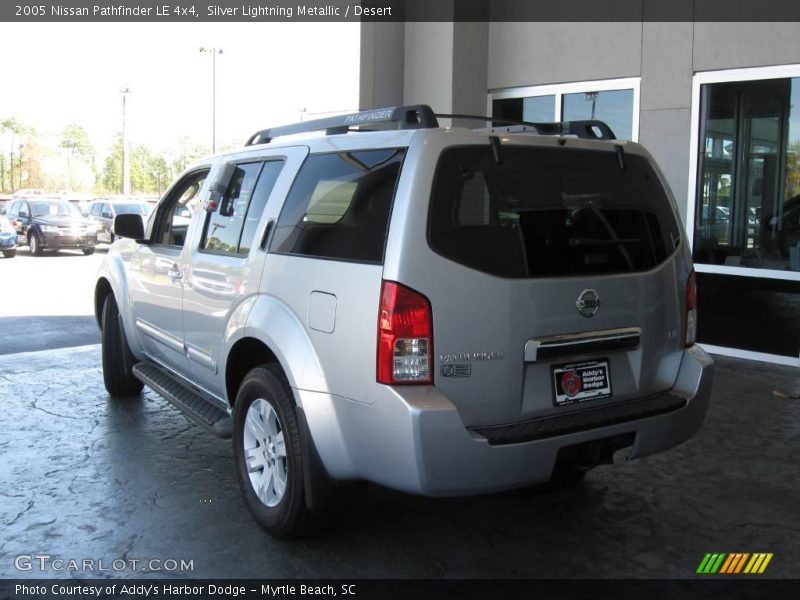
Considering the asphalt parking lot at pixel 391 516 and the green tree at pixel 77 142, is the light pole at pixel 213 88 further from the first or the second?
the green tree at pixel 77 142

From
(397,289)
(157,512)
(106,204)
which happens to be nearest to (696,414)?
(397,289)

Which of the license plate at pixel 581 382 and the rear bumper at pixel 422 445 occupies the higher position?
the license plate at pixel 581 382

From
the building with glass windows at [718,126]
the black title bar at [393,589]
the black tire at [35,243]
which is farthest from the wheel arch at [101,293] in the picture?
the black tire at [35,243]

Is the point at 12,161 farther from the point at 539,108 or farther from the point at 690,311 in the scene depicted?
the point at 690,311

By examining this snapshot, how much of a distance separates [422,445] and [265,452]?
115 cm

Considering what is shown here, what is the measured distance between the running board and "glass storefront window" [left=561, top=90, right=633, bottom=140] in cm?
602

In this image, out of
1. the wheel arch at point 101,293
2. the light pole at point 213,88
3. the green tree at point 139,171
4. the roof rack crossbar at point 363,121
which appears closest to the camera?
the roof rack crossbar at point 363,121

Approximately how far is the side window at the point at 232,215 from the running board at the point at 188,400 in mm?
921

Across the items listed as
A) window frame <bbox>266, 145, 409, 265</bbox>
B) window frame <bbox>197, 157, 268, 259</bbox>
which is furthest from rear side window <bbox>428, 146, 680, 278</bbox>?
window frame <bbox>197, 157, 268, 259</bbox>

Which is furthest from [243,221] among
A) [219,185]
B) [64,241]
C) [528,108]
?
[64,241]

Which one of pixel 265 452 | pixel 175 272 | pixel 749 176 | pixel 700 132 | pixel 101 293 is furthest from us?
pixel 700 132

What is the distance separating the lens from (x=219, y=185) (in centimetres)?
461

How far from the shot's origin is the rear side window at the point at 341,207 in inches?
131

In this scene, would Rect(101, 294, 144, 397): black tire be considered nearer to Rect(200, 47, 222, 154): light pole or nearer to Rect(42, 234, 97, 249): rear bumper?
Rect(42, 234, 97, 249): rear bumper
